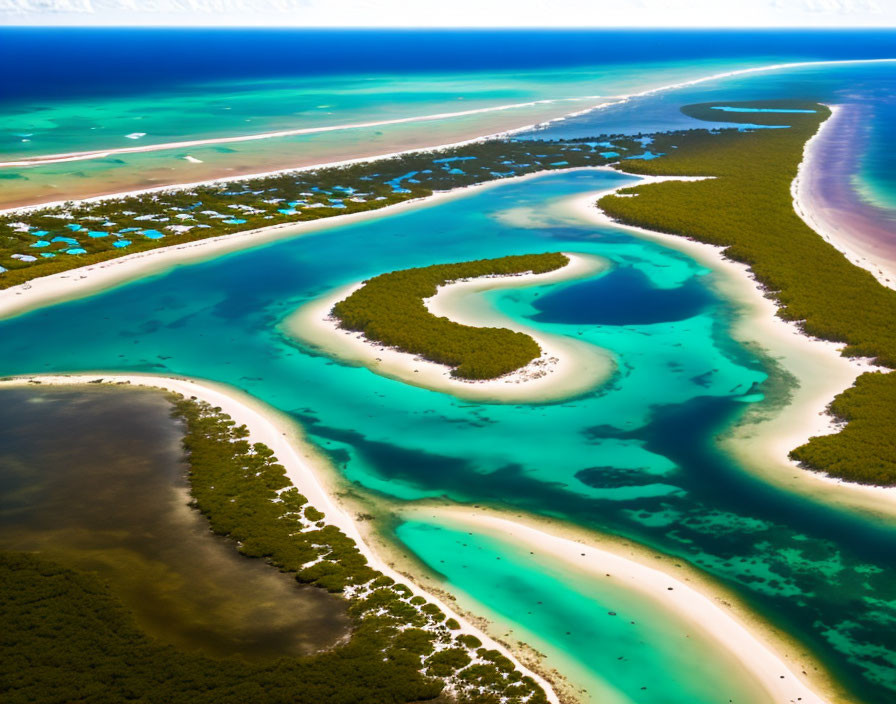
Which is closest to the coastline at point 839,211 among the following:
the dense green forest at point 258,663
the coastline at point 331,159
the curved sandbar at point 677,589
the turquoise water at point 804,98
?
the turquoise water at point 804,98

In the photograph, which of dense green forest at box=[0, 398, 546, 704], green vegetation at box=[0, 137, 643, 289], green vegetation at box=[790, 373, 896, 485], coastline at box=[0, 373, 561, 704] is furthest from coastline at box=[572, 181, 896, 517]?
green vegetation at box=[0, 137, 643, 289]

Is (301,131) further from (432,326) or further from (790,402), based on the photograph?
(790,402)

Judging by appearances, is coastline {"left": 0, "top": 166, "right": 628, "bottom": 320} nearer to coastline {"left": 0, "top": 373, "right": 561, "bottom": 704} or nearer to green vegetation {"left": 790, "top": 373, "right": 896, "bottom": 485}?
coastline {"left": 0, "top": 373, "right": 561, "bottom": 704}

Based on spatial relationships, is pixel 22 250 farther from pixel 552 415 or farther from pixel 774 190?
pixel 774 190

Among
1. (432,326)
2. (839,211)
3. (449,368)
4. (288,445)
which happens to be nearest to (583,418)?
(449,368)

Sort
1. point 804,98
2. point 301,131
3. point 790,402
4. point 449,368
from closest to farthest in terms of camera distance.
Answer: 1. point 790,402
2. point 449,368
3. point 301,131
4. point 804,98

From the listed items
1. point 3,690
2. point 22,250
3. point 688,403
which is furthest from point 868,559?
point 22,250

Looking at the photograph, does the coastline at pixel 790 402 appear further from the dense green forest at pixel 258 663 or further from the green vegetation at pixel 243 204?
the green vegetation at pixel 243 204
